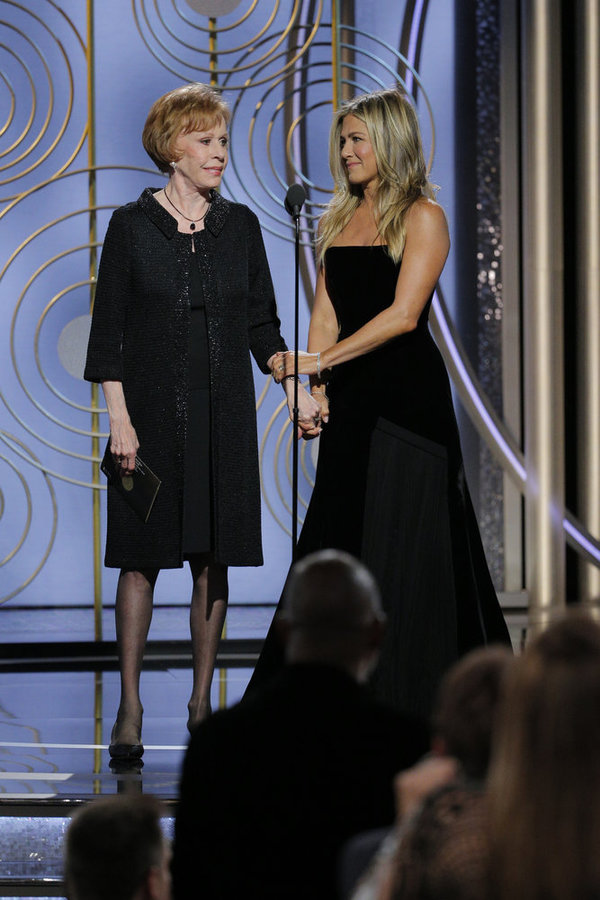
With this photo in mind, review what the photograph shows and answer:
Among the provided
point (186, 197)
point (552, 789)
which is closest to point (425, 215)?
point (186, 197)

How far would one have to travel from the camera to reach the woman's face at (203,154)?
318 centimetres

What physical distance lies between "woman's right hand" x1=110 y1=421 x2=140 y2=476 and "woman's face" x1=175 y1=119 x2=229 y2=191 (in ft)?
1.99

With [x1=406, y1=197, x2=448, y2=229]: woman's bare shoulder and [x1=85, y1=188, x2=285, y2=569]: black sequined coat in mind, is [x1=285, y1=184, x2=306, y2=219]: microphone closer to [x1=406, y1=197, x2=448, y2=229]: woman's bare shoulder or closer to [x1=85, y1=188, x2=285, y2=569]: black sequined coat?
[x1=406, y1=197, x2=448, y2=229]: woman's bare shoulder

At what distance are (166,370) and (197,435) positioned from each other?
17cm

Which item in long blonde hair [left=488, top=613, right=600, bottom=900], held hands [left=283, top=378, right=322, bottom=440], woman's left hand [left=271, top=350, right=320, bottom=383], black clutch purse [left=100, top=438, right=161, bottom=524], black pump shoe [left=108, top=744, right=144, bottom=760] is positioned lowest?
black pump shoe [left=108, top=744, right=144, bottom=760]

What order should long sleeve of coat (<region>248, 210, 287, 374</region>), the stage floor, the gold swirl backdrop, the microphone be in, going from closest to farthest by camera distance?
the stage floor → the microphone → long sleeve of coat (<region>248, 210, 287, 374</region>) → the gold swirl backdrop

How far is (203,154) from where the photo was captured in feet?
10.4

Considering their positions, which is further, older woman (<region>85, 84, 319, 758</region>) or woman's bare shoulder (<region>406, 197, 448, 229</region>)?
older woman (<region>85, 84, 319, 758</region>)

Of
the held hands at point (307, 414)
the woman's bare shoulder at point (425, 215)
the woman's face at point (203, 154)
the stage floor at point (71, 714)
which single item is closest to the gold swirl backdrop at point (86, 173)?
the stage floor at point (71, 714)

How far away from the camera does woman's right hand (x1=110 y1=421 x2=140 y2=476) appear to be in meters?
3.13

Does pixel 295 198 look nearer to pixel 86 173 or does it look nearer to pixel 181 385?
pixel 181 385

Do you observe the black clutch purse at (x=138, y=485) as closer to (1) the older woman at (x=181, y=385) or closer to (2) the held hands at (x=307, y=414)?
(1) the older woman at (x=181, y=385)

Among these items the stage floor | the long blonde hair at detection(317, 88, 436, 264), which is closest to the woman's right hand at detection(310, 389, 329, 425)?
the long blonde hair at detection(317, 88, 436, 264)

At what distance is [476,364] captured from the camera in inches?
211
